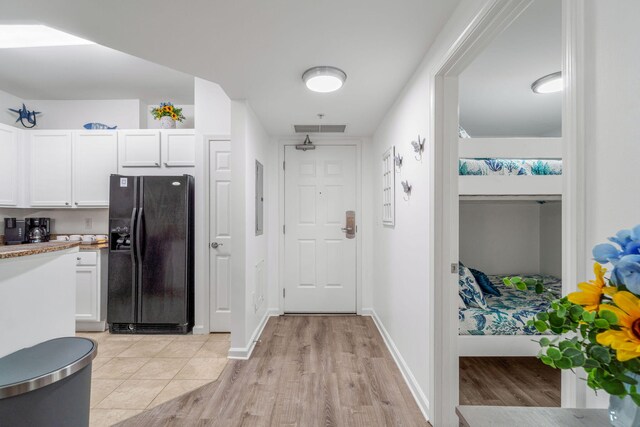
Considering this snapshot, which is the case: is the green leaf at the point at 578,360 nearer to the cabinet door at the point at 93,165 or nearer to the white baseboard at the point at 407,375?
the white baseboard at the point at 407,375

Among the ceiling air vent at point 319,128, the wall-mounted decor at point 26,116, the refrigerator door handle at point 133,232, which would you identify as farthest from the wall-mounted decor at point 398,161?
the wall-mounted decor at point 26,116

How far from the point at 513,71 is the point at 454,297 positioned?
1.89 m

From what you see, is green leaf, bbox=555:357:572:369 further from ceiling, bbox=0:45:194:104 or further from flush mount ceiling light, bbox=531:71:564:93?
ceiling, bbox=0:45:194:104

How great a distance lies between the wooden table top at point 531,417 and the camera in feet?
2.10

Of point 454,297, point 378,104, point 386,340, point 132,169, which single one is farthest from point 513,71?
point 132,169

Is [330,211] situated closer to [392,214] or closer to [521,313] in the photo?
[392,214]

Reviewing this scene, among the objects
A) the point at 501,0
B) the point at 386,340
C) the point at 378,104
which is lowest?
the point at 386,340

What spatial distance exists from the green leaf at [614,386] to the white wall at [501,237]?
139 inches

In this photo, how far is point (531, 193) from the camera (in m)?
2.44

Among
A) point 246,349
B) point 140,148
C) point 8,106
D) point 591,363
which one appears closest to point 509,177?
point 591,363

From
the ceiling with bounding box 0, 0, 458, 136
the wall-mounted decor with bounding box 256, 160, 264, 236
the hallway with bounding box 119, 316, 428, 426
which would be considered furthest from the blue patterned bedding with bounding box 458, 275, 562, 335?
the wall-mounted decor with bounding box 256, 160, 264, 236

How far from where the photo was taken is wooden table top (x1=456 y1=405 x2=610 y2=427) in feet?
2.10

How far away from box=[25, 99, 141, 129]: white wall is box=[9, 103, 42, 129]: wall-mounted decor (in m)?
0.06

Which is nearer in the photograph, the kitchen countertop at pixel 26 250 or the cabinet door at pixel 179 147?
the kitchen countertop at pixel 26 250
